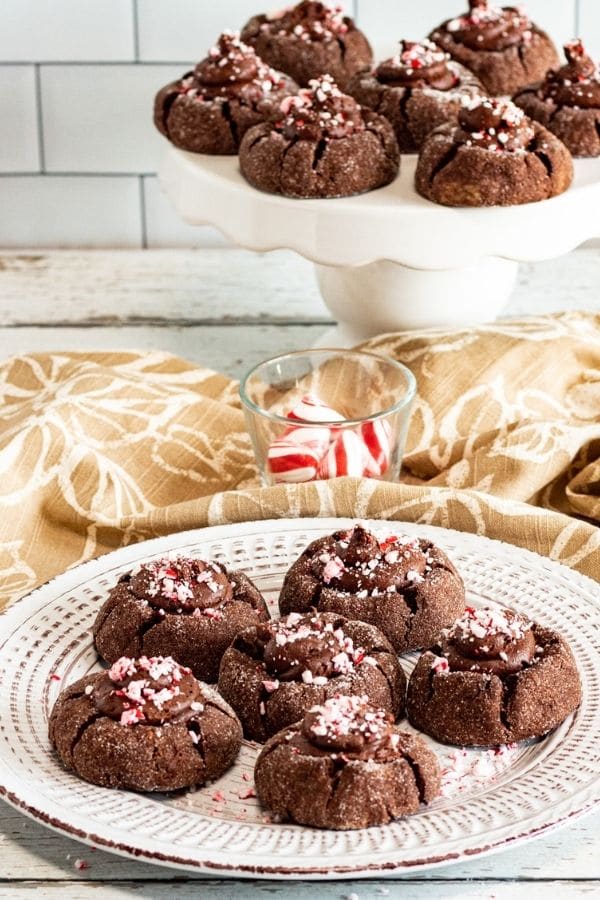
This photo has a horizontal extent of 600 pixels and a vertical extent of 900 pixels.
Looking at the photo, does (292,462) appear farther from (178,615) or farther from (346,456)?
(178,615)

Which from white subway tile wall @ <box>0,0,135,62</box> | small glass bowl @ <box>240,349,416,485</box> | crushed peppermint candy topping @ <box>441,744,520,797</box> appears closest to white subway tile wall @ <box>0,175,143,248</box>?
white subway tile wall @ <box>0,0,135,62</box>

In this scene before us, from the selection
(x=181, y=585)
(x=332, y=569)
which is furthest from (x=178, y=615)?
(x=332, y=569)

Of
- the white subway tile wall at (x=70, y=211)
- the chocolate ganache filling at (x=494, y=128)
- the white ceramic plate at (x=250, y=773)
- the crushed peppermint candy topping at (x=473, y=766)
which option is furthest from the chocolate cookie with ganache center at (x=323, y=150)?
the white subway tile wall at (x=70, y=211)

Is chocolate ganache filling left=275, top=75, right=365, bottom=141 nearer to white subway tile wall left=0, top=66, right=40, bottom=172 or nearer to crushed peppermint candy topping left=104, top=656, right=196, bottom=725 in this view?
crushed peppermint candy topping left=104, top=656, right=196, bottom=725

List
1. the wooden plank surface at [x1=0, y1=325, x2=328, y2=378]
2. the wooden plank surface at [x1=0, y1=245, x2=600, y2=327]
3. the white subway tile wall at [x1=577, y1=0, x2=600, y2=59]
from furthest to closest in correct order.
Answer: the white subway tile wall at [x1=577, y1=0, x2=600, y2=59], the wooden plank surface at [x1=0, y1=245, x2=600, y2=327], the wooden plank surface at [x1=0, y1=325, x2=328, y2=378]

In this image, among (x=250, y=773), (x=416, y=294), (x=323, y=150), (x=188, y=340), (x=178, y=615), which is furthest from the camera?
(x=188, y=340)

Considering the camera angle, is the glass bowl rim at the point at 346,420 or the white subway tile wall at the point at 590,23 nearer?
the glass bowl rim at the point at 346,420

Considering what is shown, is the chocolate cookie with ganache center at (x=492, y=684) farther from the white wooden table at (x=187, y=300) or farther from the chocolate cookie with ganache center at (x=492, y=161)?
the white wooden table at (x=187, y=300)
